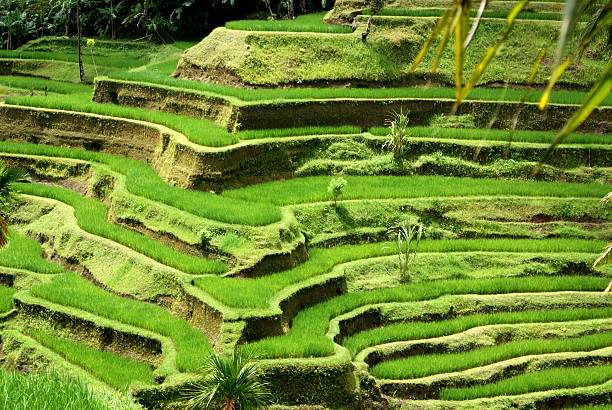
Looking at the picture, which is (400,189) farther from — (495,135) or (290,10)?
(290,10)

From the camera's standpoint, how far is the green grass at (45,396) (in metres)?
6.34

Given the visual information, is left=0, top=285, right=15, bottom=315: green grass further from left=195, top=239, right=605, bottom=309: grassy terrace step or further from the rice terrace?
left=195, top=239, right=605, bottom=309: grassy terrace step

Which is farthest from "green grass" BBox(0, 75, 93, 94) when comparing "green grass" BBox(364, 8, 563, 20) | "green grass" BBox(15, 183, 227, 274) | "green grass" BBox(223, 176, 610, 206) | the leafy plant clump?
the leafy plant clump

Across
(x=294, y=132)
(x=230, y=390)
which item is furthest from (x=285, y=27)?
(x=230, y=390)

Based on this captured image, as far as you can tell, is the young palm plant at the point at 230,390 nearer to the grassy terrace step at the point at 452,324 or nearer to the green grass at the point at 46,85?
the grassy terrace step at the point at 452,324

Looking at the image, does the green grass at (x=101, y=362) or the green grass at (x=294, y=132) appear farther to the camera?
the green grass at (x=294, y=132)

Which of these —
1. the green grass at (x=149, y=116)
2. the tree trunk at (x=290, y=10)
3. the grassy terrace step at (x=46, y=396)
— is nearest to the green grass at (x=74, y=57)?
the tree trunk at (x=290, y=10)

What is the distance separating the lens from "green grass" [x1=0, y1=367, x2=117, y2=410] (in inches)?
250

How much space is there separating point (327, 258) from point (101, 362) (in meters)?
4.81

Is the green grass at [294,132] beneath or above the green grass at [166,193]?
above

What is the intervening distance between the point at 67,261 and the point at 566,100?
11.8m

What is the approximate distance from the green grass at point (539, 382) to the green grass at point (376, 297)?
6.13ft

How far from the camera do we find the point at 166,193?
20.5 m

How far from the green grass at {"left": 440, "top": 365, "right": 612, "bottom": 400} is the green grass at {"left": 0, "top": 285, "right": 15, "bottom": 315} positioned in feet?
23.8
